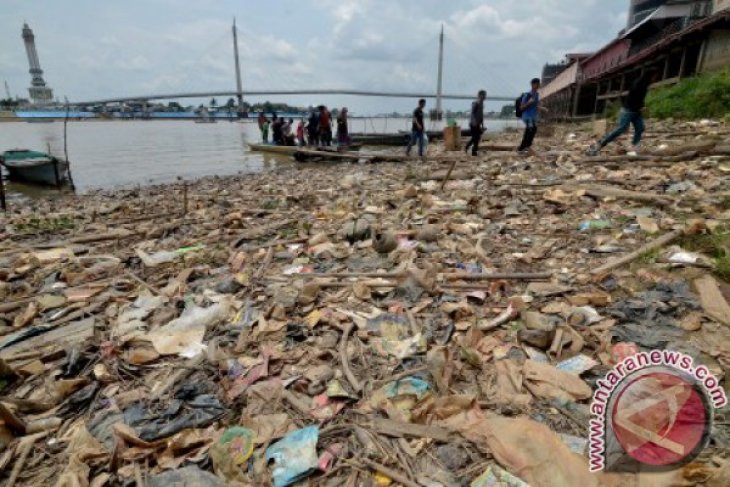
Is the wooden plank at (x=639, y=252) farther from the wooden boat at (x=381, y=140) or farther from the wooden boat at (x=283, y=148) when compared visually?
the wooden boat at (x=381, y=140)

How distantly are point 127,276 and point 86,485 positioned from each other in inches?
127

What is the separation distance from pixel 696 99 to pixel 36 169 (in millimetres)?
23210

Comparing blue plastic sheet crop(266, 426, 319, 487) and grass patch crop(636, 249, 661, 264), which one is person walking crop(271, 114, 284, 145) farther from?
blue plastic sheet crop(266, 426, 319, 487)

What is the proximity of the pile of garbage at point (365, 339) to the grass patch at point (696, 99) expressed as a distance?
26.6 feet

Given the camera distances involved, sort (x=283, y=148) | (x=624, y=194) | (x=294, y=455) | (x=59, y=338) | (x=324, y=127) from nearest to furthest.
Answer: (x=294, y=455)
(x=59, y=338)
(x=624, y=194)
(x=324, y=127)
(x=283, y=148)

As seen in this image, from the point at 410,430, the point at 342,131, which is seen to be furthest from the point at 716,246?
the point at 342,131

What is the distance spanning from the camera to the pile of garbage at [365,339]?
2.07 metres

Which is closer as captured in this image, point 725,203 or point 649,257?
point 649,257

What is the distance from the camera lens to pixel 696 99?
12680 mm

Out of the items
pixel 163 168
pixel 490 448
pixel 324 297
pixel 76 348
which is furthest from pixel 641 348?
pixel 163 168

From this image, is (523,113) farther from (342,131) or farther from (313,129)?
(313,129)

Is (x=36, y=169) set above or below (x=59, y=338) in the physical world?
above

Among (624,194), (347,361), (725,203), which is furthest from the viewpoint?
(624,194)

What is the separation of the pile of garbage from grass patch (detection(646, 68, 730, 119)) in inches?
319
